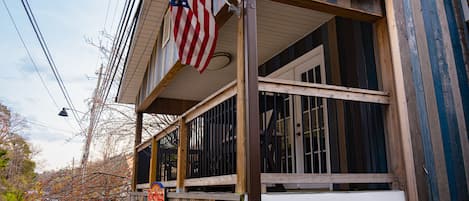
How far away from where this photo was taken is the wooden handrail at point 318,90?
8.98 feet

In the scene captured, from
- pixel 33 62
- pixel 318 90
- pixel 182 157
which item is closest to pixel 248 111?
pixel 318 90

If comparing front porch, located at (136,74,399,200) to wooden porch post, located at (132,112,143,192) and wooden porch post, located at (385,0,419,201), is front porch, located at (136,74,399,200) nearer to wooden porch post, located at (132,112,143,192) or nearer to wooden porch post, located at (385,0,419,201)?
wooden porch post, located at (385,0,419,201)

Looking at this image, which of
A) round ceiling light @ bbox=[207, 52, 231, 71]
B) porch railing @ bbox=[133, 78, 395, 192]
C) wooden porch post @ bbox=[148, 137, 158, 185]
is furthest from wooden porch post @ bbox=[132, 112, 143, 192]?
round ceiling light @ bbox=[207, 52, 231, 71]

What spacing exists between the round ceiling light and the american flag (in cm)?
173

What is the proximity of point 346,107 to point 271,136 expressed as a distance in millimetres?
1015

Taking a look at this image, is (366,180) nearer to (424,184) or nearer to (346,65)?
(424,184)

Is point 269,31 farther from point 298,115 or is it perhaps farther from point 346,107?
point 346,107

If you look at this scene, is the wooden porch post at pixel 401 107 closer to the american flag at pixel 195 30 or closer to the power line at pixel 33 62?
the american flag at pixel 195 30

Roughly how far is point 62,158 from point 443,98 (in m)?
19.7

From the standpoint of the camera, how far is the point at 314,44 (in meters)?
4.75

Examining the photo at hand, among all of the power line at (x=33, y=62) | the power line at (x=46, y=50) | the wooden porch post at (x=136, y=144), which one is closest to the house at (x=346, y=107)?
the wooden porch post at (x=136, y=144)

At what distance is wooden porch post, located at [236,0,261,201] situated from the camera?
2404 mm

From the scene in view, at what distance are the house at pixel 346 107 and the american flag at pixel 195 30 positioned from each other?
0.23 metres

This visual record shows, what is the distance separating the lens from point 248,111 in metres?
2.52
